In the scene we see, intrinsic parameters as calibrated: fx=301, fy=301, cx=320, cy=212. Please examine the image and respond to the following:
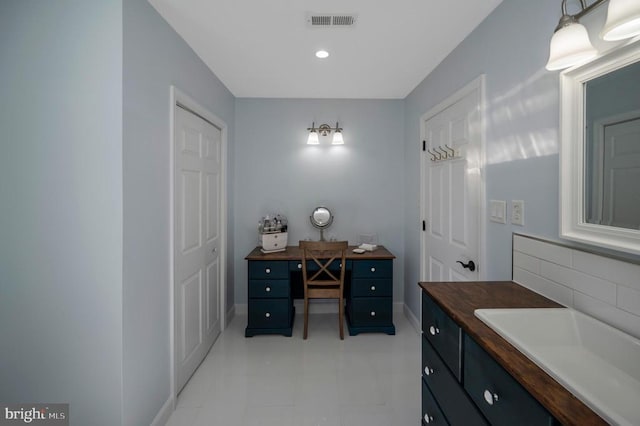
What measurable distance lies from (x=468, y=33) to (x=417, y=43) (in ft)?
1.05

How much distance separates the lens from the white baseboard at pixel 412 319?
9.60 ft

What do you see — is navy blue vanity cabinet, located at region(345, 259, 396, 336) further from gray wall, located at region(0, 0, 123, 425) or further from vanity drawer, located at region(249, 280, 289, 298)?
gray wall, located at region(0, 0, 123, 425)

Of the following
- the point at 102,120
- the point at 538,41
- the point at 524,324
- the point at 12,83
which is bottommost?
the point at 524,324

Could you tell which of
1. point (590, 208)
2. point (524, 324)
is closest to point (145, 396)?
point (524, 324)

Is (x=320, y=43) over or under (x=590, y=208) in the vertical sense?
over

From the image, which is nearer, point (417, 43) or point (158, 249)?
point (158, 249)

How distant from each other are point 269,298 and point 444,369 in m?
1.89

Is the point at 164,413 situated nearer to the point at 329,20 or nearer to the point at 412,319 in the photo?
the point at 412,319

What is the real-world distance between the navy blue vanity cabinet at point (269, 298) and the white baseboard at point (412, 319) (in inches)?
48.7

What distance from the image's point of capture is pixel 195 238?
235 cm

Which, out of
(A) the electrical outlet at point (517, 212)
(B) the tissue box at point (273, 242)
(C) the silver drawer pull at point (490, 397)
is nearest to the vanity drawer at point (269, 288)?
(B) the tissue box at point (273, 242)

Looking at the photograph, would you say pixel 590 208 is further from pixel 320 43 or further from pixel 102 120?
pixel 102 120

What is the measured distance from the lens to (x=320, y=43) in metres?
2.12

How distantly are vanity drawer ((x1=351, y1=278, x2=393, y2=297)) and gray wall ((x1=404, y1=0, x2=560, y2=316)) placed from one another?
3.87ft
